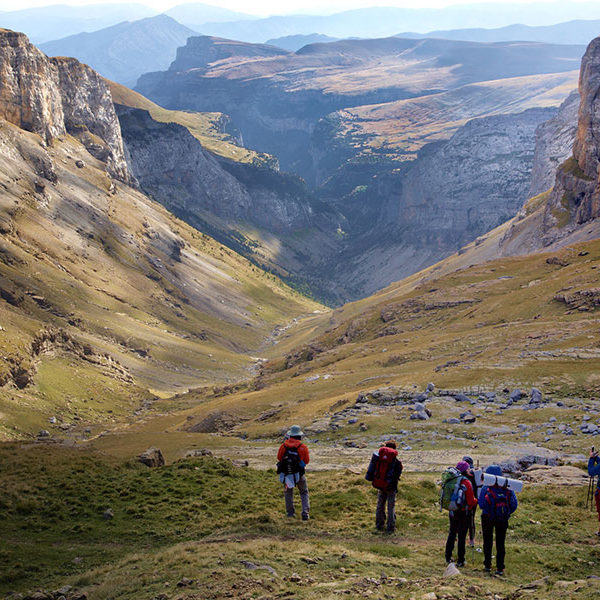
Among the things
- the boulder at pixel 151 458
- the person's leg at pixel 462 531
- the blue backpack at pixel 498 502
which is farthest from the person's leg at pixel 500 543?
the boulder at pixel 151 458

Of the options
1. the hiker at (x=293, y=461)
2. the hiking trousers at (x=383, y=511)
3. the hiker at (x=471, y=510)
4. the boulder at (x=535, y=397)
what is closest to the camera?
the hiker at (x=471, y=510)

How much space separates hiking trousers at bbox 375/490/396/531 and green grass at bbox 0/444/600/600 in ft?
1.43

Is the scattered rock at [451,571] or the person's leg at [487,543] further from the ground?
the person's leg at [487,543]

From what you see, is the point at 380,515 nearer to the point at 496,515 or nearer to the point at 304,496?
the point at 304,496

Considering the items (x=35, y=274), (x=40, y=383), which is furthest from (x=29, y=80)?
(x=40, y=383)

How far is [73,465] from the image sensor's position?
35344 mm

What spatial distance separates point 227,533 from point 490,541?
1044 cm

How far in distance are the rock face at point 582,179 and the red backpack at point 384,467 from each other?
404 feet

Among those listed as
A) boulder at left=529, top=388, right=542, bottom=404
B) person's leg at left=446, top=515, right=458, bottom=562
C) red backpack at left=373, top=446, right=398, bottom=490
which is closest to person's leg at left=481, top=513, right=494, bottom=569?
person's leg at left=446, top=515, right=458, bottom=562

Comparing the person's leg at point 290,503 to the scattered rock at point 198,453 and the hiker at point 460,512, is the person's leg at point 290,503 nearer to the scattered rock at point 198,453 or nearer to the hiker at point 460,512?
the hiker at point 460,512

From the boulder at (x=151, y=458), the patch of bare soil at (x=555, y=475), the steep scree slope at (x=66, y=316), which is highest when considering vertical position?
the steep scree slope at (x=66, y=316)

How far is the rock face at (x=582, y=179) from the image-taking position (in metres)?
138

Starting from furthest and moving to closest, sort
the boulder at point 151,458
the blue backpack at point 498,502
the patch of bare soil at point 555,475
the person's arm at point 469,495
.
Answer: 1. the boulder at point 151,458
2. the patch of bare soil at point 555,475
3. the person's arm at point 469,495
4. the blue backpack at point 498,502

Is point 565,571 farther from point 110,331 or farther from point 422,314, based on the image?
point 110,331
